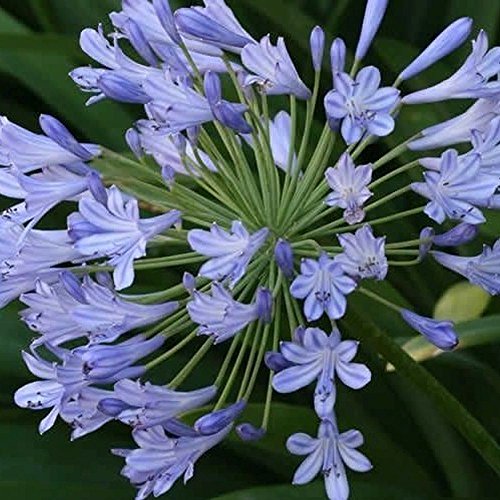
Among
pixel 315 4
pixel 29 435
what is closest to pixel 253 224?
pixel 29 435

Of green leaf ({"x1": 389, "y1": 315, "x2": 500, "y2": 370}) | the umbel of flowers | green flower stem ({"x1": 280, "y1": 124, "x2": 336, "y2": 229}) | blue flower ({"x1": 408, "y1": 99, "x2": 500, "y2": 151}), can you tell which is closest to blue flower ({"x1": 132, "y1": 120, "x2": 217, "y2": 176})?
the umbel of flowers

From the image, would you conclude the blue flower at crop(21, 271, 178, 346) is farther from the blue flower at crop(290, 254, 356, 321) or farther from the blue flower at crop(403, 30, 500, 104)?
the blue flower at crop(403, 30, 500, 104)

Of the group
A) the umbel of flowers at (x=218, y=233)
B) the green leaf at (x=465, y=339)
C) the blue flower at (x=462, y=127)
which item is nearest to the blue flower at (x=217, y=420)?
the umbel of flowers at (x=218, y=233)

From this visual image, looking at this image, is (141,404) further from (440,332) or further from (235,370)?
(440,332)

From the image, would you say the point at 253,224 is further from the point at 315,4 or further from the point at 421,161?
the point at 315,4

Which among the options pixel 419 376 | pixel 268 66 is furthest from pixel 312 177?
pixel 419 376
